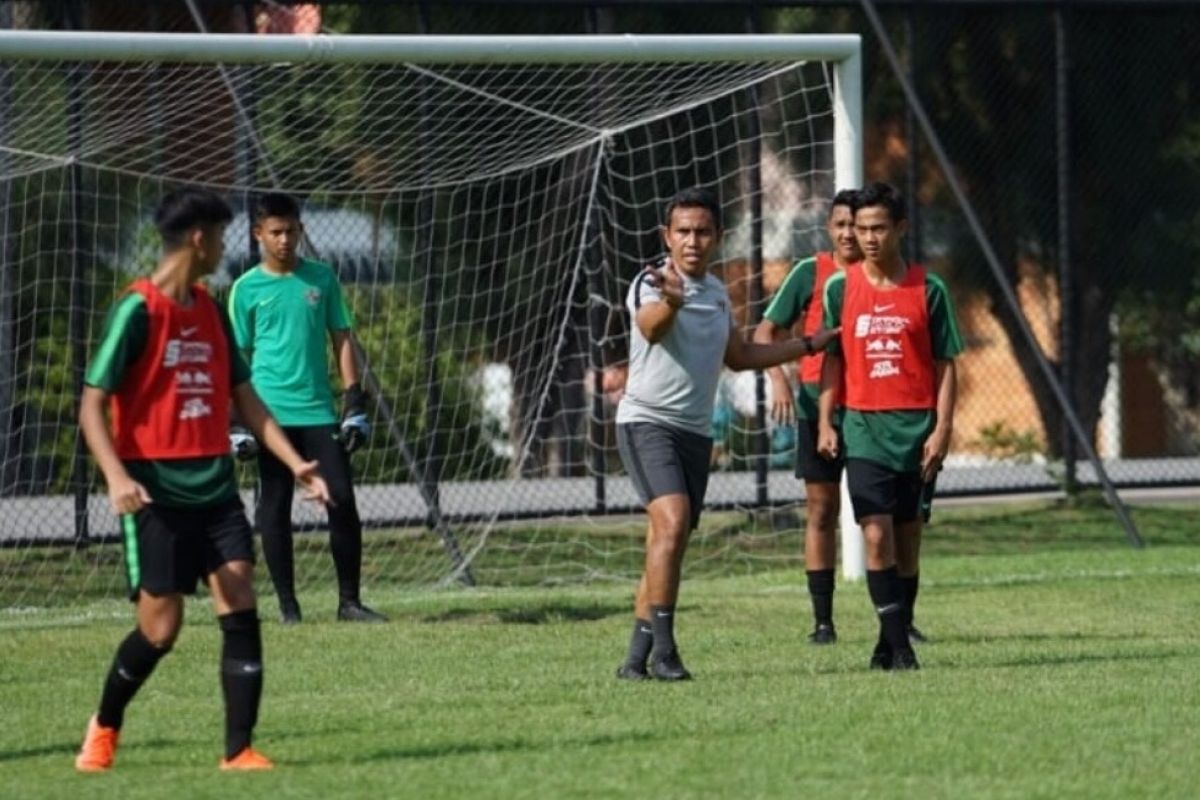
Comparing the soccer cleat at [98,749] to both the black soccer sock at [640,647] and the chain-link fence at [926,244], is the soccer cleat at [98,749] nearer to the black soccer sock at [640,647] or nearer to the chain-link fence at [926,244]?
the black soccer sock at [640,647]

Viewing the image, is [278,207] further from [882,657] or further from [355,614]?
[882,657]

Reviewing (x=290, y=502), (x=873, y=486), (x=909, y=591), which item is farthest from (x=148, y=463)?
(x=290, y=502)

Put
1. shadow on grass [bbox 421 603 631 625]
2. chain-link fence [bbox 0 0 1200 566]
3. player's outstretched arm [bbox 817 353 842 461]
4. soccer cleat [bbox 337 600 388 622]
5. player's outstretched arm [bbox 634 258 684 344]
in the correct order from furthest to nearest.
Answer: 1. chain-link fence [bbox 0 0 1200 566]
2. shadow on grass [bbox 421 603 631 625]
3. soccer cleat [bbox 337 600 388 622]
4. player's outstretched arm [bbox 817 353 842 461]
5. player's outstretched arm [bbox 634 258 684 344]

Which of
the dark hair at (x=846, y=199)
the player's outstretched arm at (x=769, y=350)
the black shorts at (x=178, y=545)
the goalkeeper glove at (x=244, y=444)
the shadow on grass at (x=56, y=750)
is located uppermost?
the dark hair at (x=846, y=199)

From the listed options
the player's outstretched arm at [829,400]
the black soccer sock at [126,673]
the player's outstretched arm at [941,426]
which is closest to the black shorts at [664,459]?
the player's outstretched arm at [829,400]

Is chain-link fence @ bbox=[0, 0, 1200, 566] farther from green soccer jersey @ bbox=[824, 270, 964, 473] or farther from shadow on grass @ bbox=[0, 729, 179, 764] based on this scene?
shadow on grass @ bbox=[0, 729, 179, 764]

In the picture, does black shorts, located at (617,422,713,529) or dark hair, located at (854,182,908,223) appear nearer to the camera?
black shorts, located at (617,422,713,529)

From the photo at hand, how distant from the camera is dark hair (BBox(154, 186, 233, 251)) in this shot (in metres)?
7.73

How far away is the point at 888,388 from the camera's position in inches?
409

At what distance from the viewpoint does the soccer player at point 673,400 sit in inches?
392

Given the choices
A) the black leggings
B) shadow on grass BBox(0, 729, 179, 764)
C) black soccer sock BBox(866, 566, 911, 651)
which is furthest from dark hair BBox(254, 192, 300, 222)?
shadow on grass BBox(0, 729, 179, 764)

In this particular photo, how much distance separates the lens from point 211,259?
25.6 feet

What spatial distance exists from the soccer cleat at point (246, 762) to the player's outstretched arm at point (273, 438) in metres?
0.79

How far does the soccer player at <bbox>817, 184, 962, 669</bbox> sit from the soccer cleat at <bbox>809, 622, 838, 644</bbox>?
105cm
